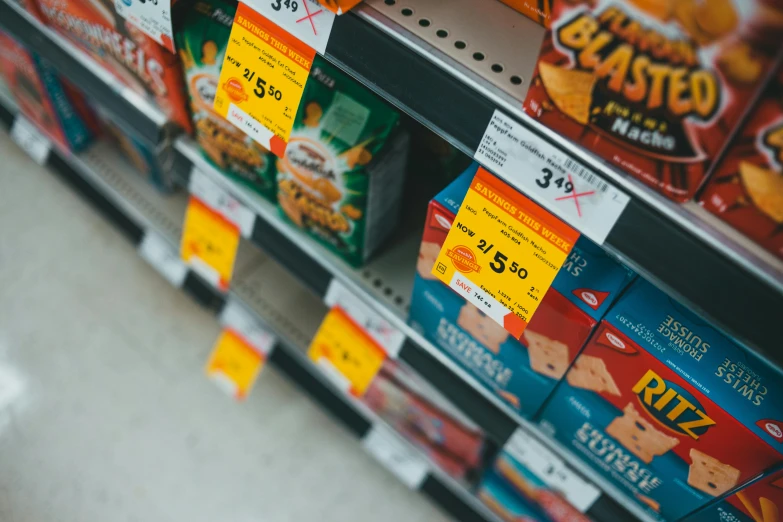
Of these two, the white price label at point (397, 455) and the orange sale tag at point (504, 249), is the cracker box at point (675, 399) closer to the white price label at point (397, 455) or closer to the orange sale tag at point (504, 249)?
the orange sale tag at point (504, 249)

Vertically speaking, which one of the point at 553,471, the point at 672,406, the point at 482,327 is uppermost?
the point at 672,406

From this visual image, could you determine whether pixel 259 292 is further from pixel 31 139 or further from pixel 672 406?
pixel 672 406

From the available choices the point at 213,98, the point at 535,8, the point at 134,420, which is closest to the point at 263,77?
the point at 213,98

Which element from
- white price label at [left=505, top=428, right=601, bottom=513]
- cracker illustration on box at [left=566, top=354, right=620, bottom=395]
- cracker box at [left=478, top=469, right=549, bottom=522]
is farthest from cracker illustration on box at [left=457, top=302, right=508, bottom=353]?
cracker box at [left=478, top=469, right=549, bottom=522]

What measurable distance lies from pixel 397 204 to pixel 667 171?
618mm

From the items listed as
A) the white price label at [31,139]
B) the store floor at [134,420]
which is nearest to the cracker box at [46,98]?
the white price label at [31,139]

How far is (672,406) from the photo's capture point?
74cm

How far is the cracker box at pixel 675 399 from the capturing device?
2.25 feet

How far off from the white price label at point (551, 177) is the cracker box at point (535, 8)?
0.61 feet

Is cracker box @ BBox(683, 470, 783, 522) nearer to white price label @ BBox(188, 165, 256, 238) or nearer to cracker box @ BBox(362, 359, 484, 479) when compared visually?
cracker box @ BBox(362, 359, 484, 479)

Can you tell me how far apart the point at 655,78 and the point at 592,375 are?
44cm

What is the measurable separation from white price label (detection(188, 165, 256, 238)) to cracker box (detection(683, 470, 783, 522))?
3.06 ft

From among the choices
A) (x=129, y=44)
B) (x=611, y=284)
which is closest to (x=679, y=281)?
(x=611, y=284)

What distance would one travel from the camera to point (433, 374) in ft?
3.55
